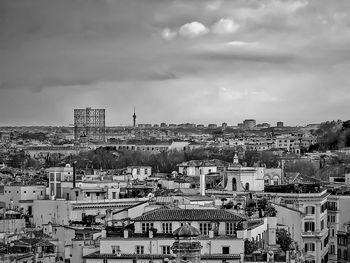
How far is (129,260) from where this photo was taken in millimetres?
31094

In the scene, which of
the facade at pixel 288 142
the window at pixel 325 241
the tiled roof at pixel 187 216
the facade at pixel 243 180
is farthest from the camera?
the facade at pixel 288 142

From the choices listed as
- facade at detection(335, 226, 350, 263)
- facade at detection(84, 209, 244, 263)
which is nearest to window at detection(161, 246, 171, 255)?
facade at detection(84, 209, 244, 263)

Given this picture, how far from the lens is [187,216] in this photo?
32719 mm

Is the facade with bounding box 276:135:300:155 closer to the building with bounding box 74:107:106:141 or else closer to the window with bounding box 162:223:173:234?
the building with bounding box 74:107:106:141

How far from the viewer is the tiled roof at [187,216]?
32.5 m

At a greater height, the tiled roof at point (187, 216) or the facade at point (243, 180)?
the facade at point (243, 180)

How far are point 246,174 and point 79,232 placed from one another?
1611cm

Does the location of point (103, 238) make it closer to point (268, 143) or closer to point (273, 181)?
point (273, 181)

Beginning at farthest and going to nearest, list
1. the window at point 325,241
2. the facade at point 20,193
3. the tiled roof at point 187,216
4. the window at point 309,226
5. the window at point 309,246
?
the facade at point 20,193 → the window at point 325,241 → the window at point 309,226 → the window at point 309,246 → the tiled roof at point 187,216

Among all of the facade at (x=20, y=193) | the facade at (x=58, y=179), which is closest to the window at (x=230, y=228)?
the facade at (x=58, y=179)

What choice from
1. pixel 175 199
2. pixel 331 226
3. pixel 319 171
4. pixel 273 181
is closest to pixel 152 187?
pixel 273 181

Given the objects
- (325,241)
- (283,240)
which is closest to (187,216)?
(283,240)

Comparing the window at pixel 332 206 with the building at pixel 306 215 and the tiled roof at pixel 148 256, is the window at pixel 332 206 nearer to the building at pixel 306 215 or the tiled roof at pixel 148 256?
the building at pixel 306 215

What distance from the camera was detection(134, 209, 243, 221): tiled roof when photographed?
3253 centimetres
